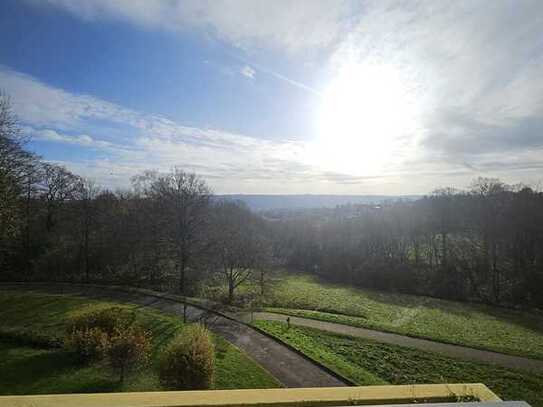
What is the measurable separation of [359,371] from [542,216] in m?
40.0

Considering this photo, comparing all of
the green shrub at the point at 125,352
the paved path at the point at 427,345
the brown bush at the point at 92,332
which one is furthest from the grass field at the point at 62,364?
→ the paved path at the point at 427,345

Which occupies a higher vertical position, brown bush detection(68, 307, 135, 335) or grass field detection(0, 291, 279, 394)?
brown bush detection(68, 307, 135, 335)

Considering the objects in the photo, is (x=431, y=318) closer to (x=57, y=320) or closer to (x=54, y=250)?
(x=57, y=320)

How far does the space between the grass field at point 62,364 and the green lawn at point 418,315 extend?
11.1m

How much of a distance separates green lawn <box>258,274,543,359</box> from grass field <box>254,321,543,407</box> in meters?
4.24

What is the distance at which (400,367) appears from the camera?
17.7m

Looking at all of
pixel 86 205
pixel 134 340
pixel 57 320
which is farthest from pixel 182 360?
pixel 86 205

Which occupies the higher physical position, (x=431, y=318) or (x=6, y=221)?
(x=6, y=221)

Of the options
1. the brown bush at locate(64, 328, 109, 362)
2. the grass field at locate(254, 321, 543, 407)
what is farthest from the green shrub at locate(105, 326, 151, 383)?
the grass field at locate(254, 321, 543, 407)

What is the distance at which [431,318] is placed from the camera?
32344 millimetres

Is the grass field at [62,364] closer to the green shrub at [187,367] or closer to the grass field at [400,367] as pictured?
the green shrub at [187,367]

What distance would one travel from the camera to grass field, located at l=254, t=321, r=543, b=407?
1586cm

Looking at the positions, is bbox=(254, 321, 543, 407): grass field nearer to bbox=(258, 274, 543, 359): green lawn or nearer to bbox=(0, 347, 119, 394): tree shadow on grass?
bbox=(258, 274, 543, 359): green lawn

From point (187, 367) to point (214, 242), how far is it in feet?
71.7
